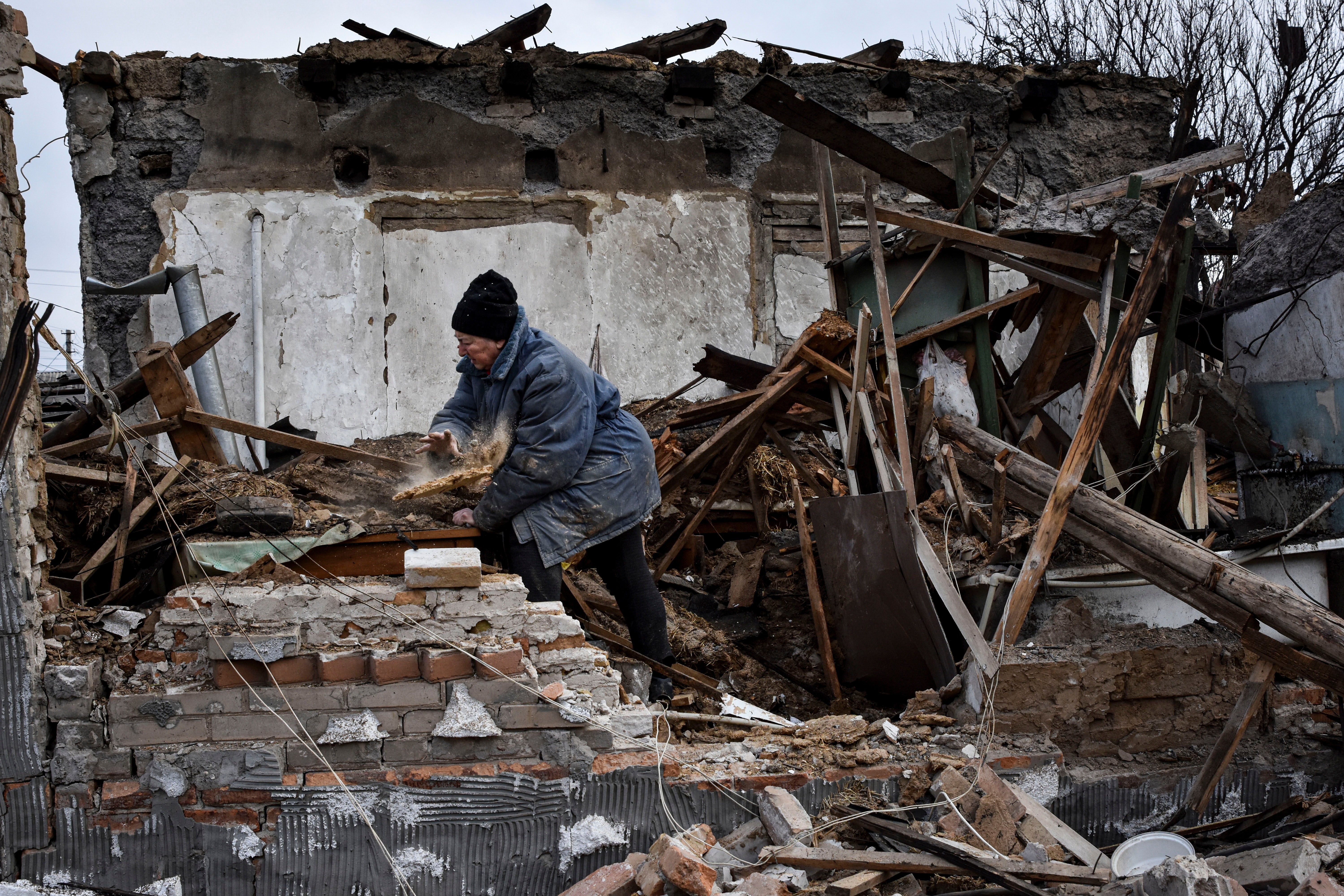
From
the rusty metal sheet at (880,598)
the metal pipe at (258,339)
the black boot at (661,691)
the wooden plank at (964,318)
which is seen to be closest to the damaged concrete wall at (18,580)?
the black boot at (661,691)

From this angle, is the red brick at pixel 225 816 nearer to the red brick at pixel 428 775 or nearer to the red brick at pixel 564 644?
the red brick at pixel 428 775

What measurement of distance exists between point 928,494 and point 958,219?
4.59 feet

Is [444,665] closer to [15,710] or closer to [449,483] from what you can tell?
[449,483]

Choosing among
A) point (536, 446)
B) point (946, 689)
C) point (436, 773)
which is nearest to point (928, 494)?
point (946, 689)

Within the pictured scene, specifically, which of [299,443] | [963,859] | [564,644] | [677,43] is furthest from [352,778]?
[677,43]

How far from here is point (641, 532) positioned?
4742mm

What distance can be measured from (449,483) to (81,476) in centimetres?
147

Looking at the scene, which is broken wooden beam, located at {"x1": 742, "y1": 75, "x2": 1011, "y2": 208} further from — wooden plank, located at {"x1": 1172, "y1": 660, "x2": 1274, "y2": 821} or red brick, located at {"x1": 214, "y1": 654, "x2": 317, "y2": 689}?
red brick, located at {"x1": 214, "y1": 654, "x2": 317, "y2": 689}

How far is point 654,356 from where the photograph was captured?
8.19 metres

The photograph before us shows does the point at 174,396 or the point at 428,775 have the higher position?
the point at 174,396

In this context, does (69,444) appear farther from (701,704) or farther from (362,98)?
(362,98)

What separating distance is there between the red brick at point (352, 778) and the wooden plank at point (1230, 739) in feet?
9.58

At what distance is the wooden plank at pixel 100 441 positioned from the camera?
4562 mm

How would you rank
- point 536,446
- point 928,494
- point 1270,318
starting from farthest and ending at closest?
point 1270,318, point 928,494, point 536,446
